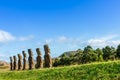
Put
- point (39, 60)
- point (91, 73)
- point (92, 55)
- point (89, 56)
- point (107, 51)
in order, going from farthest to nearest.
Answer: point (107, 51), point (92, 55), point (89, 56), point (39, 60), point (91, 73)

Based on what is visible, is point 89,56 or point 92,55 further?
point 92,55

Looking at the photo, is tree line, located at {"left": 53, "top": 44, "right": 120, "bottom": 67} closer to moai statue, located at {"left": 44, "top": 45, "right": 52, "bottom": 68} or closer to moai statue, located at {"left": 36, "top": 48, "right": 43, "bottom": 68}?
moai statue, located at {"left": 36, "top": 48, "right": 43, "bottom": 68}

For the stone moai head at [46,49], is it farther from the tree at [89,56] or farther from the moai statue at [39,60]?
the tree at [89,56]

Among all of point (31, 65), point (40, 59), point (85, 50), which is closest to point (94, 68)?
point (40, 59)

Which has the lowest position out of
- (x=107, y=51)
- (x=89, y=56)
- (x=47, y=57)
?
(x=47, y=57)

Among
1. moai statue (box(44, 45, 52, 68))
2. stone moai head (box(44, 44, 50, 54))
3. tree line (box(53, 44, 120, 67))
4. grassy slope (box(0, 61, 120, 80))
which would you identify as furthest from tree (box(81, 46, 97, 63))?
grassy slope (box(0, 61, 120, 80))

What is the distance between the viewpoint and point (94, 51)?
81750 millimetres

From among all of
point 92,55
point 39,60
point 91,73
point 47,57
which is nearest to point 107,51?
point 92,55

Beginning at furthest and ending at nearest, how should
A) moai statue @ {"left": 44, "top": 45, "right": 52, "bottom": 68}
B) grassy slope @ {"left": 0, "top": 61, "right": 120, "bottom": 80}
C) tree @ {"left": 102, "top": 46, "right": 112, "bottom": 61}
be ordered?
1. tree @ {"left": 102, "top": 46, "right": 112, "bottom": 61}
2. moai statue @ {"left": 44, "top": 45, "right": 52, "bottom": 68}
3. grassy slope @ {"left": 0, "top": 61, "right": 120, "bottom": 80}

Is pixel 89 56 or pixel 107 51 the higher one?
pixel 107 51

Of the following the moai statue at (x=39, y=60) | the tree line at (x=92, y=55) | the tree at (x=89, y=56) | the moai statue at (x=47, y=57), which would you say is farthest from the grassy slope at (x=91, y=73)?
the tree at (x=89, y=56)

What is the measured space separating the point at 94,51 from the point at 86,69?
54106mm

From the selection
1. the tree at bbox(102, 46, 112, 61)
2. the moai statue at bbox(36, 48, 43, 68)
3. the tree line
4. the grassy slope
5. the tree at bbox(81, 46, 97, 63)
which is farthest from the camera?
the tree at bbox(102, 46, 112, 61)

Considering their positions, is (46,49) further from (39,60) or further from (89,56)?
(89,56)
